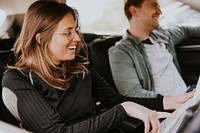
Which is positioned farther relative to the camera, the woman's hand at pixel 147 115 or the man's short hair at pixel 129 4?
the man's short hair at pixel 129 4

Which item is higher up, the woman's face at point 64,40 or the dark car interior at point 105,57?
the woman's face at point 64,40

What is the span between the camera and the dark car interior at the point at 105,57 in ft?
5.01

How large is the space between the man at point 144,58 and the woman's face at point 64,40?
550mm

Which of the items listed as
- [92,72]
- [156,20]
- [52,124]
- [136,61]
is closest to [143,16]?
[156,20]

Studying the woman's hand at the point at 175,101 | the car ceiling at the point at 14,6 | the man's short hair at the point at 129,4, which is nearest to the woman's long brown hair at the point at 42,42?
the car ceiling at the point at 14,6

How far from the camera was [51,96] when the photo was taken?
133cm

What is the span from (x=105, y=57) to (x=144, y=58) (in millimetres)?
242

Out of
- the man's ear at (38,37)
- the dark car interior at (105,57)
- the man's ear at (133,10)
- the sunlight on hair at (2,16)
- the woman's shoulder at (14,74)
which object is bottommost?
the dark car interior at (105,57)

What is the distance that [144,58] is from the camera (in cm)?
198

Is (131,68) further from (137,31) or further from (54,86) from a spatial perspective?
(54,86)

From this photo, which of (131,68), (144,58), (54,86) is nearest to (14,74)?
(54,86)

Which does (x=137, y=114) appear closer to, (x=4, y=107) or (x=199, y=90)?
(x=199, y=90)

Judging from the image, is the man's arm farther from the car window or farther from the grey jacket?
the car window

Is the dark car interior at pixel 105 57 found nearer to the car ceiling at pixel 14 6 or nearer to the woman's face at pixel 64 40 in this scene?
the car ceiling at pixel 14 6
